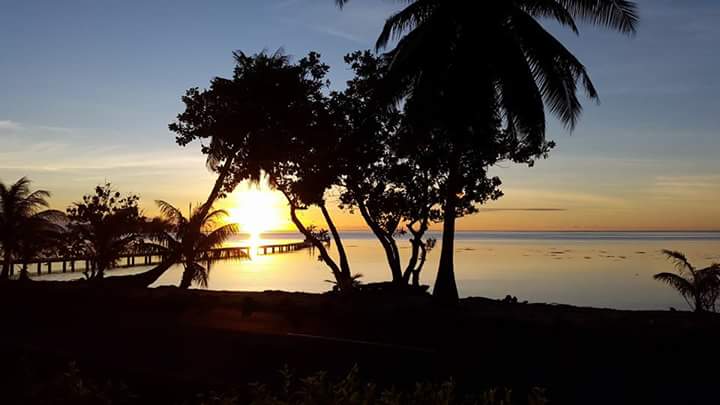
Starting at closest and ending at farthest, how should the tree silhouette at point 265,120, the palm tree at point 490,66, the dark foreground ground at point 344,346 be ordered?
the dark foreground ground at point 344,346 → the palm tree at point 490,66 → the tree silhouette at point 265,120

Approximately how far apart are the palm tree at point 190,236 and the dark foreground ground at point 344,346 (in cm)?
842

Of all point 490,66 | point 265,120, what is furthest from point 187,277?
point 490,66

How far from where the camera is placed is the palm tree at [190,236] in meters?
28.8

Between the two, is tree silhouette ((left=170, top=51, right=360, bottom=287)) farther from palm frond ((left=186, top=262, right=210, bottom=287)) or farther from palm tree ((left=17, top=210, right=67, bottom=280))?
palm tree ((left=17, top=210, right=67, bottom=280))

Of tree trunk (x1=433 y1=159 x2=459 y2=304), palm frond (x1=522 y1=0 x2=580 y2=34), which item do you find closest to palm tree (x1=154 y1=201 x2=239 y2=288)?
tree trunk (x1=433 y1=159 x2=459 y2=304)

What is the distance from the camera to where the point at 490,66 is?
756 inches

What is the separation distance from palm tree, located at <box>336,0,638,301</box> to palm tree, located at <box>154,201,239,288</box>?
12352 millimetres

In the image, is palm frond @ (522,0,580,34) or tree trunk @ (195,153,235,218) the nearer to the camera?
palm frond @ (522,0,580,34)

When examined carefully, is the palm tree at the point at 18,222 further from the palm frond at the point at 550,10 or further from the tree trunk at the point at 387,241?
the palm frond at the point at 550,10

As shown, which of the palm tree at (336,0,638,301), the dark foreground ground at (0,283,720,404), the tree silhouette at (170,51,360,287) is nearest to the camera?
the dark foreground ground at (0,283,720,404)

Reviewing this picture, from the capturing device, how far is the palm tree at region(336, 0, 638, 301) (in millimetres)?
18906

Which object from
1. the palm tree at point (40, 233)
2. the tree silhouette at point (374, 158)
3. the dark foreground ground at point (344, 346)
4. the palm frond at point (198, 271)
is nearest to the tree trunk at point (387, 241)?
the tree silhouette at point (374, 158)

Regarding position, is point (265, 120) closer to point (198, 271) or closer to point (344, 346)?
point (198, 271)

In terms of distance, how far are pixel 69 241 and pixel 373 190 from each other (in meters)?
16.6
